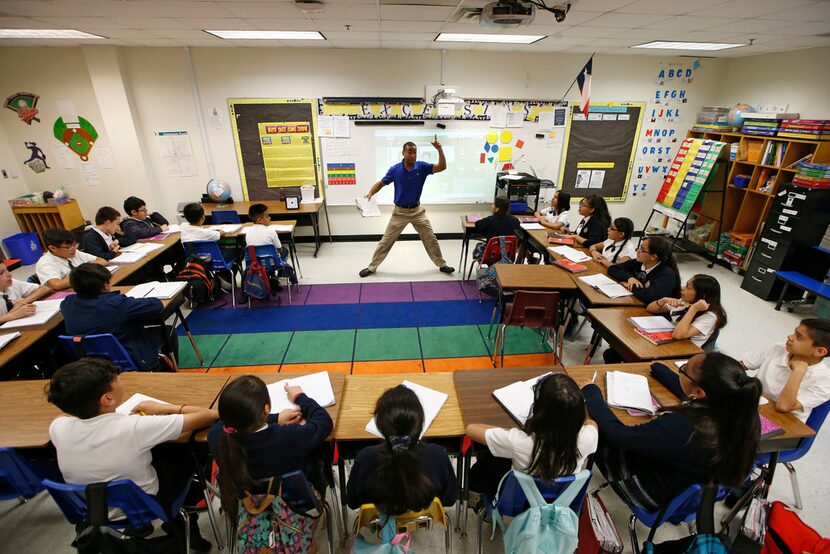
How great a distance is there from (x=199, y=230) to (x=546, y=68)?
212 inches

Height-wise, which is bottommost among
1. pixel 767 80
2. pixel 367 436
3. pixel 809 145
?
pixel 367 436

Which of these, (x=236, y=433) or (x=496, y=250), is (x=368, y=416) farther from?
(x=496, y=250)

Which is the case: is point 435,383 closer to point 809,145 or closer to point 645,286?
point 645,286

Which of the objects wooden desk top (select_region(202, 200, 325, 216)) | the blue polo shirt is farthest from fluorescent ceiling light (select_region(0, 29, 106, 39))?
the blue polo shirt

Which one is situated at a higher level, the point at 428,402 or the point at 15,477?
the point at 428,402

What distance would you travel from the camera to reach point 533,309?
10.5ft

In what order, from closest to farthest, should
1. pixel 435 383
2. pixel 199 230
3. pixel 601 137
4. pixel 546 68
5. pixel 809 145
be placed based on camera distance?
pixel 435 383, pixel 199 230, pixel 809 145, pixel 546 68, pixel 601 137

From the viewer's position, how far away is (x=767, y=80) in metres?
5.39

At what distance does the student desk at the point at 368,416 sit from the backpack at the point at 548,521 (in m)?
0.42

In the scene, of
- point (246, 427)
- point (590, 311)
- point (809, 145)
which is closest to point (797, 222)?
point (809, 145)

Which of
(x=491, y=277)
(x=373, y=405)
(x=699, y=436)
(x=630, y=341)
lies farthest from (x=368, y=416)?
(x=491, y=277)

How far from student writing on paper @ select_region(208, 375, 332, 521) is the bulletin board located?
20.4ft

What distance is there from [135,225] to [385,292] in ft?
9.92

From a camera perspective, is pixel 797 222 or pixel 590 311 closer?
pixel 590 311
